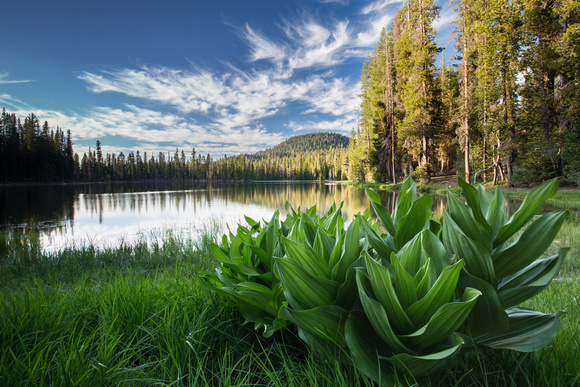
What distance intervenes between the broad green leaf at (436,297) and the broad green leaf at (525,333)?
10.1 inches

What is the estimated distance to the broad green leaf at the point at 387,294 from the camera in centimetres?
64

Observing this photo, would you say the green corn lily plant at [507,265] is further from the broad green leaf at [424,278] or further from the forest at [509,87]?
the forest at [509,87]

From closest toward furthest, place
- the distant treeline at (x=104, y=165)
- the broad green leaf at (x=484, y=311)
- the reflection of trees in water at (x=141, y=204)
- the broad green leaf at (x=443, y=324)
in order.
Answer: the broad green leaf at (x=443, y=324) → the broad green leaf at (x=484, y=311) → the reflection of trees in water at (x=141, y=204) → the distant treeline at (x=104, y=165)

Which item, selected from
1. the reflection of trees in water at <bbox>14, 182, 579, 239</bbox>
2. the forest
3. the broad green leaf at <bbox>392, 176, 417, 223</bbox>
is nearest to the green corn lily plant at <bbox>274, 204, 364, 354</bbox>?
the broad green leaf at <bbox>392, 176, 417, 223</bbox>

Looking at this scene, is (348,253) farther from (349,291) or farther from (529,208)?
(529,208)

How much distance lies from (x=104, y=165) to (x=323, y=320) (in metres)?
107

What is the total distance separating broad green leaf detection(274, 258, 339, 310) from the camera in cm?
77

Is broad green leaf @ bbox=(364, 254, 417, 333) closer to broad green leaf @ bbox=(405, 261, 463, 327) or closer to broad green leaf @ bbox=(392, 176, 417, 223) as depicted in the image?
broad green leaf @ bbox=(405, 261, 463, 327)

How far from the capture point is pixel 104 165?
285 ft

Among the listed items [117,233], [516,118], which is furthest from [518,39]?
[117,233]

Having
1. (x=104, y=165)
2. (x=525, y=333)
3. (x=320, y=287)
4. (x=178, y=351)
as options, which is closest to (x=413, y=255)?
(x=320, y=287)

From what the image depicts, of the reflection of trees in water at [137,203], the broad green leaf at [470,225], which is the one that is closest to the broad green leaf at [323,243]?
the broad green leaf at [470,225]

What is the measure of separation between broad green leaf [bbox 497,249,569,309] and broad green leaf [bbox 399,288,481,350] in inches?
11.3

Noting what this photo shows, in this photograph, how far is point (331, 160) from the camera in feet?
331
